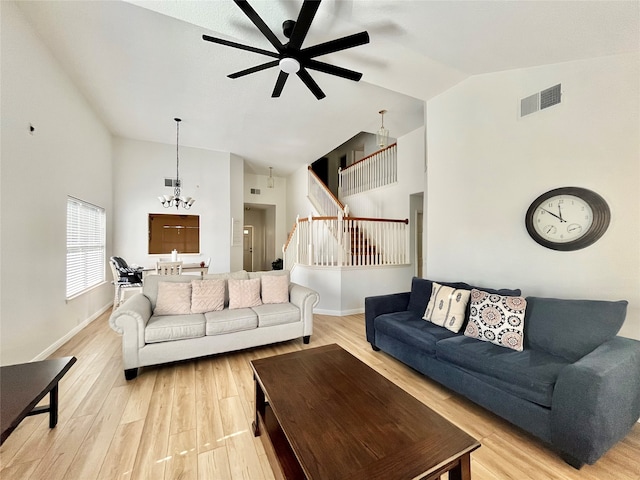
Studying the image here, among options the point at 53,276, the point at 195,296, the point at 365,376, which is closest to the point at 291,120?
the point at 195,296

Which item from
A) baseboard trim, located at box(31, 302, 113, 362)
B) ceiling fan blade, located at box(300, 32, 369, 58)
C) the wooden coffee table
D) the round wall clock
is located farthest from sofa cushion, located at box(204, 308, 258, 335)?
the round wall clock

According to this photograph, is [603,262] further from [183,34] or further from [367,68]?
[183,34]

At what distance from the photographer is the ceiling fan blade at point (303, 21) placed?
5.58 ft

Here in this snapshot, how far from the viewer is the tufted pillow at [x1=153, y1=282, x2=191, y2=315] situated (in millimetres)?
2854

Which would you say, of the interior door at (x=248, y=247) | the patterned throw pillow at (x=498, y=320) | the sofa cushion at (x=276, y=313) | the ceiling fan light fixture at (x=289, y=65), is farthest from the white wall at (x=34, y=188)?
the interior door at (x=248, y=247)

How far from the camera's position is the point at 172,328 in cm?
254

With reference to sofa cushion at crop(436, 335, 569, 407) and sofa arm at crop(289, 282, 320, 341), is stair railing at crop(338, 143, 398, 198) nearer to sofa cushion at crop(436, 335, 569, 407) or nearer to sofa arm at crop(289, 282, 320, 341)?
sofa arm at crop(289, 282, 320, 341)

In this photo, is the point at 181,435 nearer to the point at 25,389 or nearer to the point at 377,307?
the point at 25,389

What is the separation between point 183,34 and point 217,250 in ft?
14.5

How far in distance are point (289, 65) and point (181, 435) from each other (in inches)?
122

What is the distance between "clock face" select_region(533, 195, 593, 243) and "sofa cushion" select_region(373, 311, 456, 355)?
51.2 inches

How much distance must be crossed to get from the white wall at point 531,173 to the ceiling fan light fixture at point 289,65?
2.08 meters

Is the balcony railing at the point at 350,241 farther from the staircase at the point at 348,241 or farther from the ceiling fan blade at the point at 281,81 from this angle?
the ceiling fan blade at the point at 281,81

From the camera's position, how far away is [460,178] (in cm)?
315
